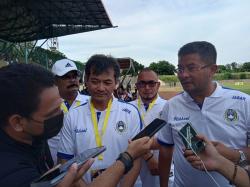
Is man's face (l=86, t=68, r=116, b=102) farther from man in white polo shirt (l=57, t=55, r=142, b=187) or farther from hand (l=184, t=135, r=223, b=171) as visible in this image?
hand (l=184, t=135, r=223, b=171)

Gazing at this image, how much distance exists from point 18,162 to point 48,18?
30.0m

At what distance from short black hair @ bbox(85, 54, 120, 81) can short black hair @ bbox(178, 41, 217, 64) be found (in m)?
0.60

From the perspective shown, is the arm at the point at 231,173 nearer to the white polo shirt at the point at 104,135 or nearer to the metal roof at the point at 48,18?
the white polo shirt at the point at 104,135

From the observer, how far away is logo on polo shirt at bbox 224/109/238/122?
129 inches

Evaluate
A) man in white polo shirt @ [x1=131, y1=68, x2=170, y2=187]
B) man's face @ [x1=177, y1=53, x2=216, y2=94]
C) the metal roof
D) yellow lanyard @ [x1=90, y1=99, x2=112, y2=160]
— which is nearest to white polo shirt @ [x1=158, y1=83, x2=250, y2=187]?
man's face @ [x1=177, y1=53, x2=216, y2=94]

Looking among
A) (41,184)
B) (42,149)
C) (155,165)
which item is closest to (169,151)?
(155,165)

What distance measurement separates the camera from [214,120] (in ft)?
10.9

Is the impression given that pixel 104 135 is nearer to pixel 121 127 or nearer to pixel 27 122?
pixel 121 127

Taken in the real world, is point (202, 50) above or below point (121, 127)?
above

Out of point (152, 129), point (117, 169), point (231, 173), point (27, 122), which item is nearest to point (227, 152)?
point (231, 173)

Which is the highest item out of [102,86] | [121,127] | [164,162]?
[102,86]

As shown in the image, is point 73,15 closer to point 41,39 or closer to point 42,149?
point 41,39

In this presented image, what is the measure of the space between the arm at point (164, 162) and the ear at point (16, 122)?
78.4 inches

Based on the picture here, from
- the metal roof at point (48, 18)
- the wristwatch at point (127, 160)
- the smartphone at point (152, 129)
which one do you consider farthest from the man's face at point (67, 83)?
the metal roof at point (48, 18)
